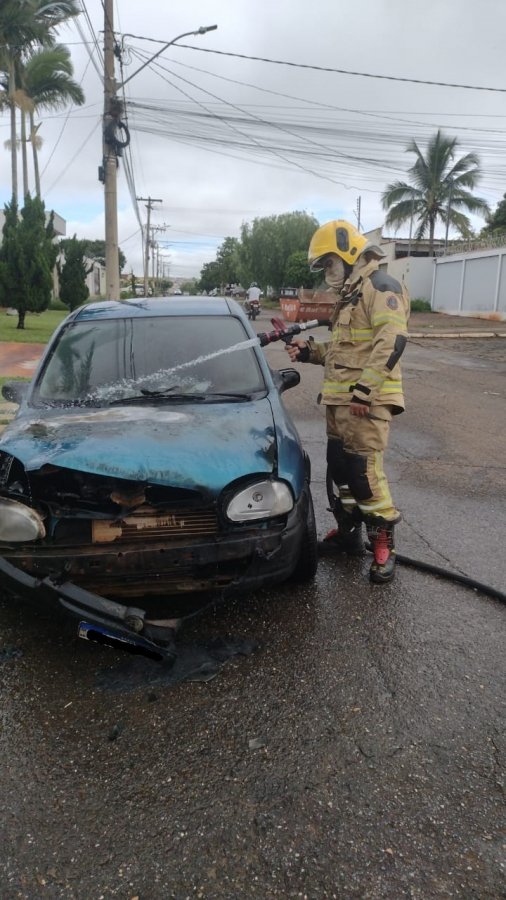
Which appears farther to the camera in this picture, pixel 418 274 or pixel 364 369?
pixel 418 274

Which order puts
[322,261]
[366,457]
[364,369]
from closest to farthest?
[364,369] < [366,457] < [322,261]

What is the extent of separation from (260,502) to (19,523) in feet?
3.30

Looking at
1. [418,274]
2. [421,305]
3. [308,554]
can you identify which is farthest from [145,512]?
[418,274]

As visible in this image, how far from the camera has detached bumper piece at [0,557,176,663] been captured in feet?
7.68

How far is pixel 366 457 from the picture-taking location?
3451 millimetres

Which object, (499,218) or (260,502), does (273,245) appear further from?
(260,502)

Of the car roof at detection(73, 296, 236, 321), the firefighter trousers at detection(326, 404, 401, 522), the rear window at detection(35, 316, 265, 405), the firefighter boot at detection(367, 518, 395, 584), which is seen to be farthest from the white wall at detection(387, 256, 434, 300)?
the firefighter boot at detection(367, 518, 395, 584)

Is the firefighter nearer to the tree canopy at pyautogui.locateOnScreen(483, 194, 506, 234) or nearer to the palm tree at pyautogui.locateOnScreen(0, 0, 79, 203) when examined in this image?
the palm tree at pyautogui.locateOnScreen(0, 0, 79, 203)

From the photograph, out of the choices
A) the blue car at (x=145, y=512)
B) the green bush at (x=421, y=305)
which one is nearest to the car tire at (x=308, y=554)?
the blue car at (x=145, y=512)

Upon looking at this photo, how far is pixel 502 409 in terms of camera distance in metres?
8.80

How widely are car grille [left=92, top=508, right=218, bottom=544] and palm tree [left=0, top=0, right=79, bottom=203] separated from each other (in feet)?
88.6

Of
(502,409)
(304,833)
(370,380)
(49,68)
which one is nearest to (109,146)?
(502,409)

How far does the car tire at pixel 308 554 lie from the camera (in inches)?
124

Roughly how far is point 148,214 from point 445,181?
3590cm
